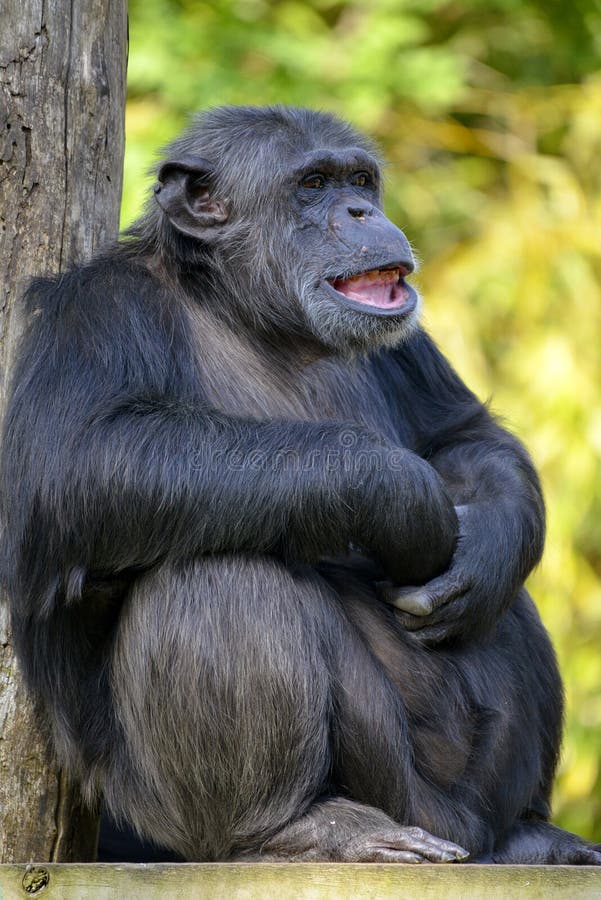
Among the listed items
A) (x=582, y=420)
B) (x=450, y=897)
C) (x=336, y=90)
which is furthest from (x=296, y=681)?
(x=336, y=90)

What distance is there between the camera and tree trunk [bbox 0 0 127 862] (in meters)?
4.21

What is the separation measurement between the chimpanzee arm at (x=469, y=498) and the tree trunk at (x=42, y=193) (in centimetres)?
123

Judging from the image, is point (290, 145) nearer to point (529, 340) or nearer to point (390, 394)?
point (390, 394)

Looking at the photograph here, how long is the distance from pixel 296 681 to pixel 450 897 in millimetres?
750

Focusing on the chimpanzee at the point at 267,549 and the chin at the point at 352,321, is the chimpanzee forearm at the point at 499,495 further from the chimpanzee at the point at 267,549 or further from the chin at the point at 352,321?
the chin at the point at 352,321

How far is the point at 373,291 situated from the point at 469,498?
767 millimetres

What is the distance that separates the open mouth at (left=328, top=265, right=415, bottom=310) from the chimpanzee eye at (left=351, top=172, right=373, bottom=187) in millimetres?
398

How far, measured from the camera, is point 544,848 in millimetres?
4309

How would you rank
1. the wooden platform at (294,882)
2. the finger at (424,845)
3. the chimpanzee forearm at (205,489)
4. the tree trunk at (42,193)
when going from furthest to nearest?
the tree trunk at (42,193) < the chimpanzee forearm at (205,489) < the finger at (424,845) < the wooden platform at (294,882)

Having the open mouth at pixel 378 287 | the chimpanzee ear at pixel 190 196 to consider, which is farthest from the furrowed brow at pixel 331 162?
the open mouth at pixel 378 287

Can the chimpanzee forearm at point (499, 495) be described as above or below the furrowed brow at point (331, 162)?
below

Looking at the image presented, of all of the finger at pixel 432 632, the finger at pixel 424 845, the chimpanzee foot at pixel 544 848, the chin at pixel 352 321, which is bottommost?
the chimpanzee foot at pixel 544 848

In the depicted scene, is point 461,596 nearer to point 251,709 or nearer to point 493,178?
point 251,709

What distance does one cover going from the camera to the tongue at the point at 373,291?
445cm
